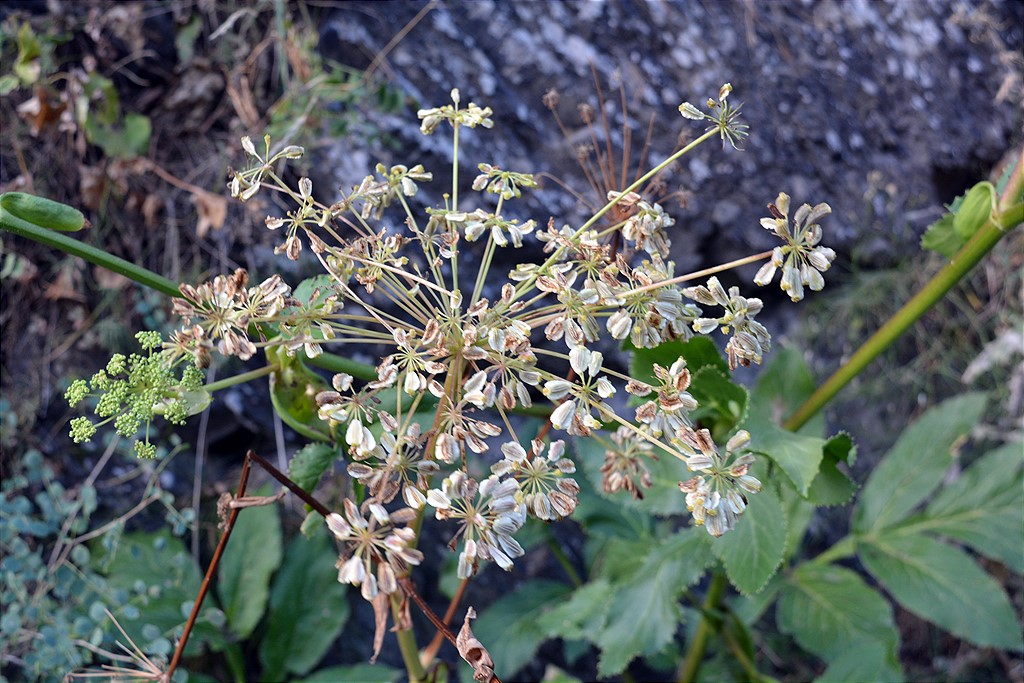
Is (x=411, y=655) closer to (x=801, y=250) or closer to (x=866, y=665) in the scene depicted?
(x=801, y=250)

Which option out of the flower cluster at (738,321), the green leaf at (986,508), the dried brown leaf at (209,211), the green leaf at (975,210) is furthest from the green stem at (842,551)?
the dried brown leaf at (209,211)

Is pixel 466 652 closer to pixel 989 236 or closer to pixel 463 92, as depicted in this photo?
pixel 989 236

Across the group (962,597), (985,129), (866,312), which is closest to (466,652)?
(962,597)

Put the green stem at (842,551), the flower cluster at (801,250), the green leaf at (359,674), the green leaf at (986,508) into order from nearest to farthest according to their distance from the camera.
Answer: the flower cluster at (801,250) < the green leaf at (359,674) < the green leaf at (986,508) < the green stem at (842,551)

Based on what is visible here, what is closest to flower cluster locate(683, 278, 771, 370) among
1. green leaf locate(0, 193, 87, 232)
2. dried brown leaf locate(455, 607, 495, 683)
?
dried brown leaf locate(455, 607, 495, 683)

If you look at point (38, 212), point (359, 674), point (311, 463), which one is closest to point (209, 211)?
point (38, 212)

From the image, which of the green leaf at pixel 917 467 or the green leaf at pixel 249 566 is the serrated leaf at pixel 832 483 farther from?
the green leaf at pixel 249 566
